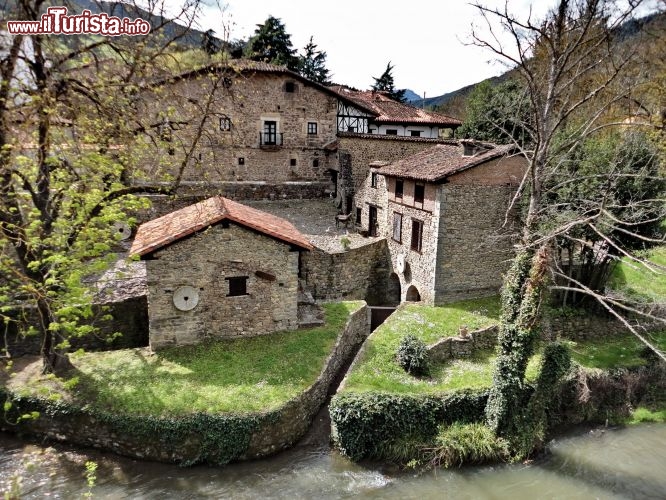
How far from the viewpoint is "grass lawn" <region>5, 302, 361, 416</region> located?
11445 mm

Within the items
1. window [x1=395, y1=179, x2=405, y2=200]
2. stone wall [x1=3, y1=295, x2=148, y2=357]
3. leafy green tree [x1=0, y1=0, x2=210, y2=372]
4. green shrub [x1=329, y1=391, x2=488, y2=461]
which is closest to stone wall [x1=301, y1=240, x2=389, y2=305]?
window [x1=395, y1=179, x2=405, y2=200]

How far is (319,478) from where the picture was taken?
11117 millimetres

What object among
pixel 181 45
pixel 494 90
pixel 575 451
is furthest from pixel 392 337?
pixel 494 90

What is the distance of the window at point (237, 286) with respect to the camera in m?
14.0

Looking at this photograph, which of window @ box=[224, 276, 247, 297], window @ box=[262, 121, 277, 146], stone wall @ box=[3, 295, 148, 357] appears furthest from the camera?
window @ box=[262, 121, 277, 146]

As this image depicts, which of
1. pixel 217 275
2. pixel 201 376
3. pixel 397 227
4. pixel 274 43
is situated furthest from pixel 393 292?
pixel 274 43

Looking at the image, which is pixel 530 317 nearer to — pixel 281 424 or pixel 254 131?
pixel 281 424

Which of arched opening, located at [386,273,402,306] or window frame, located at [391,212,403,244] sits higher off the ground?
window frame, located at [391,212,403,244]

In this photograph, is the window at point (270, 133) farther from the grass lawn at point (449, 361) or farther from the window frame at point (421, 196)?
the grass lawn at point (449, 361)

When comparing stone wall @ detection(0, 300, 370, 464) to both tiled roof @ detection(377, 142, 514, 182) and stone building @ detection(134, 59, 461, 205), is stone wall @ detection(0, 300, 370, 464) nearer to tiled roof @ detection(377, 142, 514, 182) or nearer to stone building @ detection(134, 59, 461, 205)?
tiled roof @ detection(377, 142, 514, 182)

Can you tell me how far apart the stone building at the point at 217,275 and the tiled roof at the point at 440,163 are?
22.0 ft

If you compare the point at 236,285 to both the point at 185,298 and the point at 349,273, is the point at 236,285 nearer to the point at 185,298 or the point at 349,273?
the point at 185,298

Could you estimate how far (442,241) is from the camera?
57.9 feet

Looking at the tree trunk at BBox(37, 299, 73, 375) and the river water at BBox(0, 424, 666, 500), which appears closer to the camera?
the river water at BBox(0, 424, 666, 500)
